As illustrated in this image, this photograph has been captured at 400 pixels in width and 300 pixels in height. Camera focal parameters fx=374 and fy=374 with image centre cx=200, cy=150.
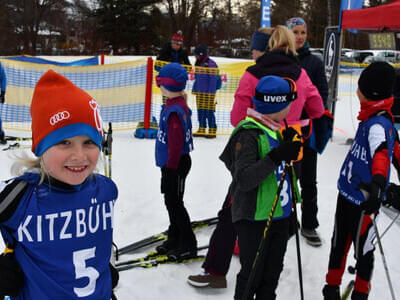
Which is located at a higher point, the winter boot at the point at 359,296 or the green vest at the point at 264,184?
the green vest at the point at 264,184

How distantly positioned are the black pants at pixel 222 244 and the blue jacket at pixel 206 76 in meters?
6.44

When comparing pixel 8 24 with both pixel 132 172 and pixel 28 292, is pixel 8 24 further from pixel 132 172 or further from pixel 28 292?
pixel 28 292

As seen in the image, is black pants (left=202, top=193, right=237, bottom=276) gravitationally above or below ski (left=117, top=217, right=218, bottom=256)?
above

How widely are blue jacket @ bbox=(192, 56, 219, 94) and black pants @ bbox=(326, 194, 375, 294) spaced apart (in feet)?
21.9

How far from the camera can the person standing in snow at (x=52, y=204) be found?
5.05 ft

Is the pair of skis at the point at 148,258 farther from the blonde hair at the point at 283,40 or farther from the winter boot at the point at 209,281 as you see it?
the blonde hair at the point at 283,40

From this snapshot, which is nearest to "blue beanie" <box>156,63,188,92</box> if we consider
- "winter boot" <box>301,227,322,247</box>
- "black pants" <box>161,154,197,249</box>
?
"black pants" <box>161,154,197,249</box>

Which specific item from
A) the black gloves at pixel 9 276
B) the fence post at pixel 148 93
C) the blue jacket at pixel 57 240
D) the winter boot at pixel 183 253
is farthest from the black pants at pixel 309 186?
the fence post at pixel 148 93

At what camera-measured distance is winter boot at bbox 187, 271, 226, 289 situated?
3.17 m

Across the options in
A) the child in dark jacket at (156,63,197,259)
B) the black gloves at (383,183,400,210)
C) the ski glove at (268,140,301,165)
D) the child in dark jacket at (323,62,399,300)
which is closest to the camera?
the ski glove at (268,140,301,165)

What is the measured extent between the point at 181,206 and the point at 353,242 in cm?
152

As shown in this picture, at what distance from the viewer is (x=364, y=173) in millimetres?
2719

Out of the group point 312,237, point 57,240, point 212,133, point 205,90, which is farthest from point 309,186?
point 205,90

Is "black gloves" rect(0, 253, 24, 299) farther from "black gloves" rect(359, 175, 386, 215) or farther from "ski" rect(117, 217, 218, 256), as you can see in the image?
A: "ski" rect(117, 217, 218, 256)
